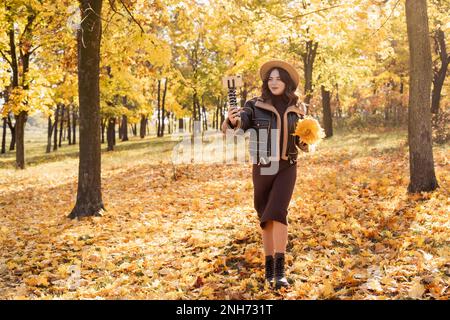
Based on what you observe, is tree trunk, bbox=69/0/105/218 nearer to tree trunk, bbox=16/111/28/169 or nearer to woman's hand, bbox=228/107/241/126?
woman's hand, bbox=228/107/241/126

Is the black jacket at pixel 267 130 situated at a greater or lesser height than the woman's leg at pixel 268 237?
greater

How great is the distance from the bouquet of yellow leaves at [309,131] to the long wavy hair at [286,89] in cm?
33

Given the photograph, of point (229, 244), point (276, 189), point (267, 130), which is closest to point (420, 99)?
point (229, 244)

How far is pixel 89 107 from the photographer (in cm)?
915

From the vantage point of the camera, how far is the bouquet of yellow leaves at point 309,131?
5.04 metres

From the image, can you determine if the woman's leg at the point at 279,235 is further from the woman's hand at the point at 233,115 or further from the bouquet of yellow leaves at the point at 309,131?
the woman's hand at the point at 233,115

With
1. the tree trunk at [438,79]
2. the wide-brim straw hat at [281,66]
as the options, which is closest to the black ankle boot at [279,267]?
the wide-brim straw hat at [281,66]

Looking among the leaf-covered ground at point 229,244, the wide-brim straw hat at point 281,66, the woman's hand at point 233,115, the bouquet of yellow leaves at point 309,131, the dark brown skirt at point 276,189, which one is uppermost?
the wide-brim straw hat at point 281,66

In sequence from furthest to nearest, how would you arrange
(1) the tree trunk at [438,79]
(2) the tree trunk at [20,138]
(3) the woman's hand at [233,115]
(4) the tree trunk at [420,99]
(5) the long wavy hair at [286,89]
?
(1) the tree trunk at [438,79] < (2) the tree trunk at [20,138] < (4) the tree trunk at [420,99] < (5) the long wavy hair at [286,89] < (3) the woman's hand at [233,115]

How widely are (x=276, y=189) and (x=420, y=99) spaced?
5.26 metres

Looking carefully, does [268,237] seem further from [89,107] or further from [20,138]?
[20,138]

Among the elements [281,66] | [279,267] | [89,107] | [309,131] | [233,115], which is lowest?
[279,267]

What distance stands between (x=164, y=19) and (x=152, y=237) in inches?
229
